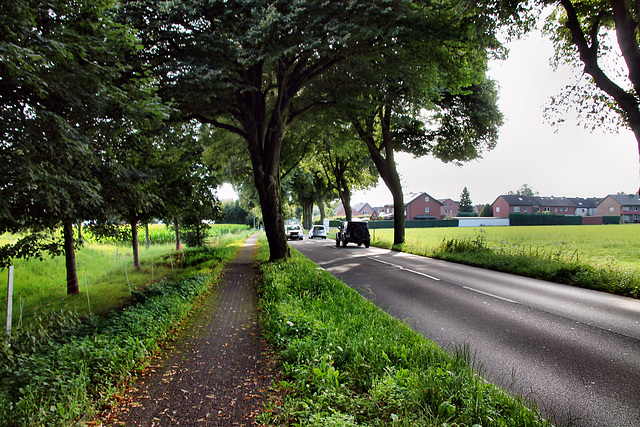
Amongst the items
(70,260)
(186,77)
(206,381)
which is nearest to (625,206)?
(186,77)

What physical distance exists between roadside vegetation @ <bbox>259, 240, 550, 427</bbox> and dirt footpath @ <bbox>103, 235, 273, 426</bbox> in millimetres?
306

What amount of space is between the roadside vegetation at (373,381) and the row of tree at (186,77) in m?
4.36

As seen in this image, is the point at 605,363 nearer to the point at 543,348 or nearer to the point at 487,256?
the point at 543,348

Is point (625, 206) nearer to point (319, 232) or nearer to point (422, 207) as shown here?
point (422, 207)

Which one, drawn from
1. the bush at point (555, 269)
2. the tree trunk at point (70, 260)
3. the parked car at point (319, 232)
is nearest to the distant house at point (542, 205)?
the parked car at point (319, 232)

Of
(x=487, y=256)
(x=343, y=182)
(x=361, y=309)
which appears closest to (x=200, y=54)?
(x=361, y=309)

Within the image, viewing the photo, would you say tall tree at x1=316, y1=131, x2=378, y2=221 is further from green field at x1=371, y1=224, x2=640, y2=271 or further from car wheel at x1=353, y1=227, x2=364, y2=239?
green field at x1=371, y1=224, x2=640, y2=271

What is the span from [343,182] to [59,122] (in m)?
32.8

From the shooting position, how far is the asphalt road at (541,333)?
141 inches

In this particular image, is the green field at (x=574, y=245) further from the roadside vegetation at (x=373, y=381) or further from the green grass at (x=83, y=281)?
the green grass at (x=83, y=281)

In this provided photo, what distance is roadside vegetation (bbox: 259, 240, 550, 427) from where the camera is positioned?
293cm

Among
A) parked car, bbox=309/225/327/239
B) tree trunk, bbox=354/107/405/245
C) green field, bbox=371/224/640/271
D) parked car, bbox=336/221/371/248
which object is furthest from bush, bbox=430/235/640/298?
parked car, bbox=309/225/327/239

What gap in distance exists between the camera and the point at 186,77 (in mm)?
10031

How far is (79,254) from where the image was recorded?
16.5 metres
